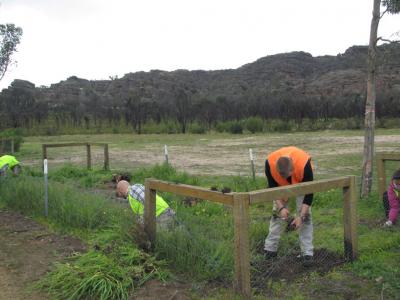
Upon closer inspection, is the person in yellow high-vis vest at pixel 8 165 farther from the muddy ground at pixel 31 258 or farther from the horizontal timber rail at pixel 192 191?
the horizontal timber rail at pixel 192 191

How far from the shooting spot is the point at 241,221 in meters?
4.49

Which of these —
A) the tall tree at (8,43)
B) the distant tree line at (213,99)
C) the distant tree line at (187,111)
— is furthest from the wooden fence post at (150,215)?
the distant tree line at (187,111)

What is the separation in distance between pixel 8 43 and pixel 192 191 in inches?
1249

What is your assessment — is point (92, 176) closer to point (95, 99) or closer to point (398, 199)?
point (398, 199)

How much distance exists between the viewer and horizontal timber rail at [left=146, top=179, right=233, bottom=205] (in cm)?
461

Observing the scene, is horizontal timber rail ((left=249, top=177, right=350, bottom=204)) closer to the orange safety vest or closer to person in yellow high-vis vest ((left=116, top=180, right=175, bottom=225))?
the orange safety vest

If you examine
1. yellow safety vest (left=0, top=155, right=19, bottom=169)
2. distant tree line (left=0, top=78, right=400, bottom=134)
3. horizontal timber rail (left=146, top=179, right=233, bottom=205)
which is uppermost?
distant tree line (left=0, top=78, right=400, bottom=134)

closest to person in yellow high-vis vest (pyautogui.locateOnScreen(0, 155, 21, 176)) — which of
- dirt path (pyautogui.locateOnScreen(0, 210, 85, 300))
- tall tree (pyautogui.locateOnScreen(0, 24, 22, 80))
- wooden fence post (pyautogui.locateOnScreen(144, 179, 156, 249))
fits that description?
dirt path (pyautogui.locateOnScreen(0, 210, 85, 300))

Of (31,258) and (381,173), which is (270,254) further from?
(381,173)

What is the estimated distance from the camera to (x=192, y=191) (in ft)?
16.5

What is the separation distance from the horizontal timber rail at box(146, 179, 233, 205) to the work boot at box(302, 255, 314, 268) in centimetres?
148

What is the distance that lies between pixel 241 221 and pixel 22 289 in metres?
2.38

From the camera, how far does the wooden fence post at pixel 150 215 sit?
565cm

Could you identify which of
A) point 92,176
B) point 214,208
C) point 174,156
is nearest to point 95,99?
point 174,156
